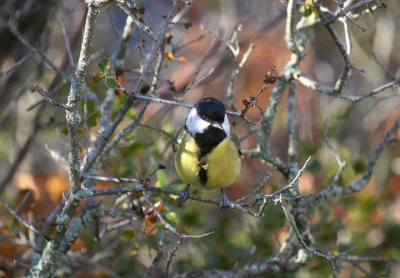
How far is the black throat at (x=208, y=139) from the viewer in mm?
2887

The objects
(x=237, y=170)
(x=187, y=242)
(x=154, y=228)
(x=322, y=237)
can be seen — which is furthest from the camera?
(x=187, y=242)

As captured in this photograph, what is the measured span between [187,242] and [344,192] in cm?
151

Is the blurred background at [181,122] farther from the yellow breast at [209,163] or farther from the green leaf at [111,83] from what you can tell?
the green leaf at [111,83]

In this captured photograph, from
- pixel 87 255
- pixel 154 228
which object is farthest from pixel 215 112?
pixel 87 255

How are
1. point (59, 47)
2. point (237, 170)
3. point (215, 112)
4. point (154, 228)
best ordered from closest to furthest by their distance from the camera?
point (154, 228), point (215, 112), point (237, 170), point (59, 47)

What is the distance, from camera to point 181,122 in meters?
5.29

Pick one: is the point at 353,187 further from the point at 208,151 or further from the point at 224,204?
the point at 224,204

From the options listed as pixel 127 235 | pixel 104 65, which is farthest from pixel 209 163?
pixel 104 65

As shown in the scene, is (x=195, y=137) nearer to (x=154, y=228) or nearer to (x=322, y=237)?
(x=154, y=228)

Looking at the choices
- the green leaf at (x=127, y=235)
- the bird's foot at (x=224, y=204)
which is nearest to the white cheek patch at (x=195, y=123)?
the bird's foot at (x=224, y=204)

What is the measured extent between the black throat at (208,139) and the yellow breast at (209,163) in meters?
0.02

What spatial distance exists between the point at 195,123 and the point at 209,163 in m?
0.27

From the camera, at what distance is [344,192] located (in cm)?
312

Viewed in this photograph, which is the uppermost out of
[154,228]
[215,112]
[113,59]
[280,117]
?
[280,117]
